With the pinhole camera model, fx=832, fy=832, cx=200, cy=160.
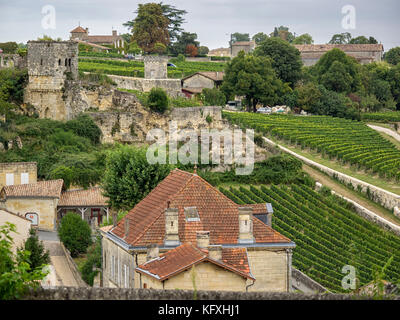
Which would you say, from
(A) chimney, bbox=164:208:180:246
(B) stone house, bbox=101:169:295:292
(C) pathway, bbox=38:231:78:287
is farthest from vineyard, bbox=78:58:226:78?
(A) chimney, bbox=164:208:180:246

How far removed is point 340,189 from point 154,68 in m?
16.5

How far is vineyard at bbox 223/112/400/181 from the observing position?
4962cm

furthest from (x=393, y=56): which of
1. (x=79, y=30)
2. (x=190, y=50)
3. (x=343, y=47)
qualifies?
Answer: (x=79, y=30)

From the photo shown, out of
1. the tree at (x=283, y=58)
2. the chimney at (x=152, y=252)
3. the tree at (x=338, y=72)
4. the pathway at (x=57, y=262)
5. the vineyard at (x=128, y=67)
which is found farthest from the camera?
the tree at (x=338, y=72)

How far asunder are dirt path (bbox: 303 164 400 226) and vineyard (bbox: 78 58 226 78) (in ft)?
48.2

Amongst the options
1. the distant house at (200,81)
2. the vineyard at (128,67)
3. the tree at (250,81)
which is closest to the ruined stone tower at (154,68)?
the vineyard at (128,67)

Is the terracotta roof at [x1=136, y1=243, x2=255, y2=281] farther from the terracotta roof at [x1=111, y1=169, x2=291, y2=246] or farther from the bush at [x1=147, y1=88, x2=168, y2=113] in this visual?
the bush at [x1=147, y1=88, x2=168, y2=113]

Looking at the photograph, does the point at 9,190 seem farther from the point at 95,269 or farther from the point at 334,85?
the point at 334,85

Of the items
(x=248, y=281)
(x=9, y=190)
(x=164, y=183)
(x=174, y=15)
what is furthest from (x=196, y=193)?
(x=174, y=15)

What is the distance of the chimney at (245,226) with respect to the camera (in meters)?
19.6

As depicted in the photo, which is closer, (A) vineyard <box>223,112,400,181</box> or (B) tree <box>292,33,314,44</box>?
(A) vineyard <box>223,112,400,181</box>

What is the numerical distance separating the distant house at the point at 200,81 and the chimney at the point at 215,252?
4103 cm

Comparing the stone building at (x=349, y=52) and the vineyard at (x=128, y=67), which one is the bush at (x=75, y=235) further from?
the stone building at (x=349, y=52)

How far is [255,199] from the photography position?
40.0 meters
